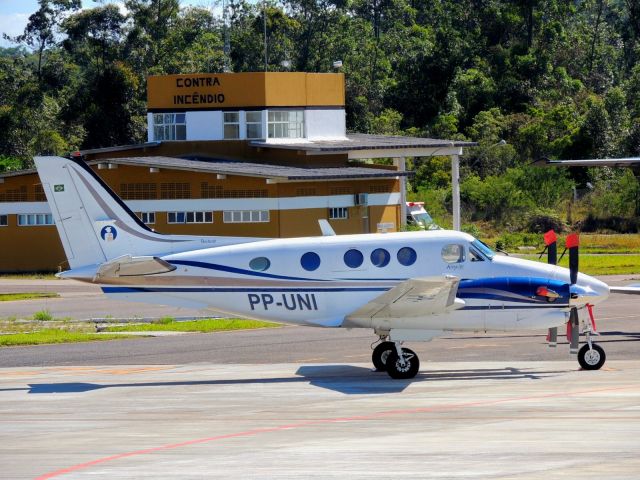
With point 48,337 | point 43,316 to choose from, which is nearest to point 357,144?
point 43,316

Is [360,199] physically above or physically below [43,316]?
above

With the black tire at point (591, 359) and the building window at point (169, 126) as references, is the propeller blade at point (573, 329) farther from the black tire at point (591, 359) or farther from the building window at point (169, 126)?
the building window at point (169, 126)

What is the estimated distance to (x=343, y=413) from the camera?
60.8 ft

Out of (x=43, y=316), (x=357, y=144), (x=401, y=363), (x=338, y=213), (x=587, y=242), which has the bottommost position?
(x=587, y=242)

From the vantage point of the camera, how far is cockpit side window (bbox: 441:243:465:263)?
73.6 ft

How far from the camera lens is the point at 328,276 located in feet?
73.6

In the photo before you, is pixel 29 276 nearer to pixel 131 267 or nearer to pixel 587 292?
pixel 131 267

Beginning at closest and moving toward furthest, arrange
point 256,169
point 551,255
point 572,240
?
point 572,240 → point 551,255 → point 256,169

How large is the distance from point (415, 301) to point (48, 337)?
12765 millimetres

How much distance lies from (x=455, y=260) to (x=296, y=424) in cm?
624

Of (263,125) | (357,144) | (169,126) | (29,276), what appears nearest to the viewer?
(29,276)

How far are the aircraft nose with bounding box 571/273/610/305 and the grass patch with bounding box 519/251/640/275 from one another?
24.8m

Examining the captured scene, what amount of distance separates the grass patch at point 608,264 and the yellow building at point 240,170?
32.6 ft

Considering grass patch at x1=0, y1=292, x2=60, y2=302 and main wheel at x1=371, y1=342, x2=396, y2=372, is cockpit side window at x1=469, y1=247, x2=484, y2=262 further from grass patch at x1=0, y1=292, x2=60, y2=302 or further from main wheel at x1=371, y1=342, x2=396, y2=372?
grass patch at x1=0, y1=292, x2=60, y2=302
